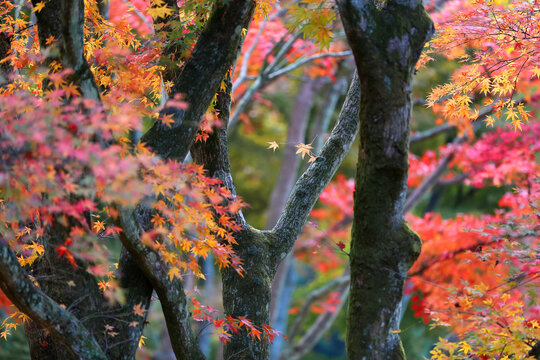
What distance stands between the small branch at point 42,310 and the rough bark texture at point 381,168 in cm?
151

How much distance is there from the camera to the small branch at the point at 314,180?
3.99 metres

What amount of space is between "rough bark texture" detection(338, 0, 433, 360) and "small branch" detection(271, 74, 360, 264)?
36.8 inches

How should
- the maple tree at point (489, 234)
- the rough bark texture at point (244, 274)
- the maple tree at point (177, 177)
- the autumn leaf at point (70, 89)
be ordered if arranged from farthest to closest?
the rough bark texture at point (244, 274)
the maple tree at point (489, 234)
the autumn leaf at point (70, 89)
the maple tree at point (177, 177)

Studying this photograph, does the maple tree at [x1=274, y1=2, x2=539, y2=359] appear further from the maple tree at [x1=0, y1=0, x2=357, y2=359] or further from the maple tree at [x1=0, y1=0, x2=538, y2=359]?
the maple tree at [x1=0, y1=0, x2=357, y2=359]

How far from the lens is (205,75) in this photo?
3.23 meters

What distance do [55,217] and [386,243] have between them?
1867 millimetres

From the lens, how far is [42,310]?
2824 millimetres

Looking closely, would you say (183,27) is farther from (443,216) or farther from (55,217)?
(443,216)

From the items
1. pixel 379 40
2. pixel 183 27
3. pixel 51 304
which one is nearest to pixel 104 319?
pixel 51 304

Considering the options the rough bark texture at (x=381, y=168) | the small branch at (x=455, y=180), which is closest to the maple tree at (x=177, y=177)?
the rough bark texture at (x=381, y=168)

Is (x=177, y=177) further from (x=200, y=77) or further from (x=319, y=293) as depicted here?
(x=319, y=293)

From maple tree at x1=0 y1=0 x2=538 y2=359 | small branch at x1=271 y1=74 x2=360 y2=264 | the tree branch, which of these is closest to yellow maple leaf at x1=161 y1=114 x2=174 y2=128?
maple tree at x1=0 y1=0 x2=538 y2=359

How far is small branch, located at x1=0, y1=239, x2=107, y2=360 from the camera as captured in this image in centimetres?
275

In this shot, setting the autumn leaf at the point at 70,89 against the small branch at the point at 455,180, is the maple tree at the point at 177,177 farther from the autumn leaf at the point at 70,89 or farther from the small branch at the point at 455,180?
the small branch at the point at 455,180
